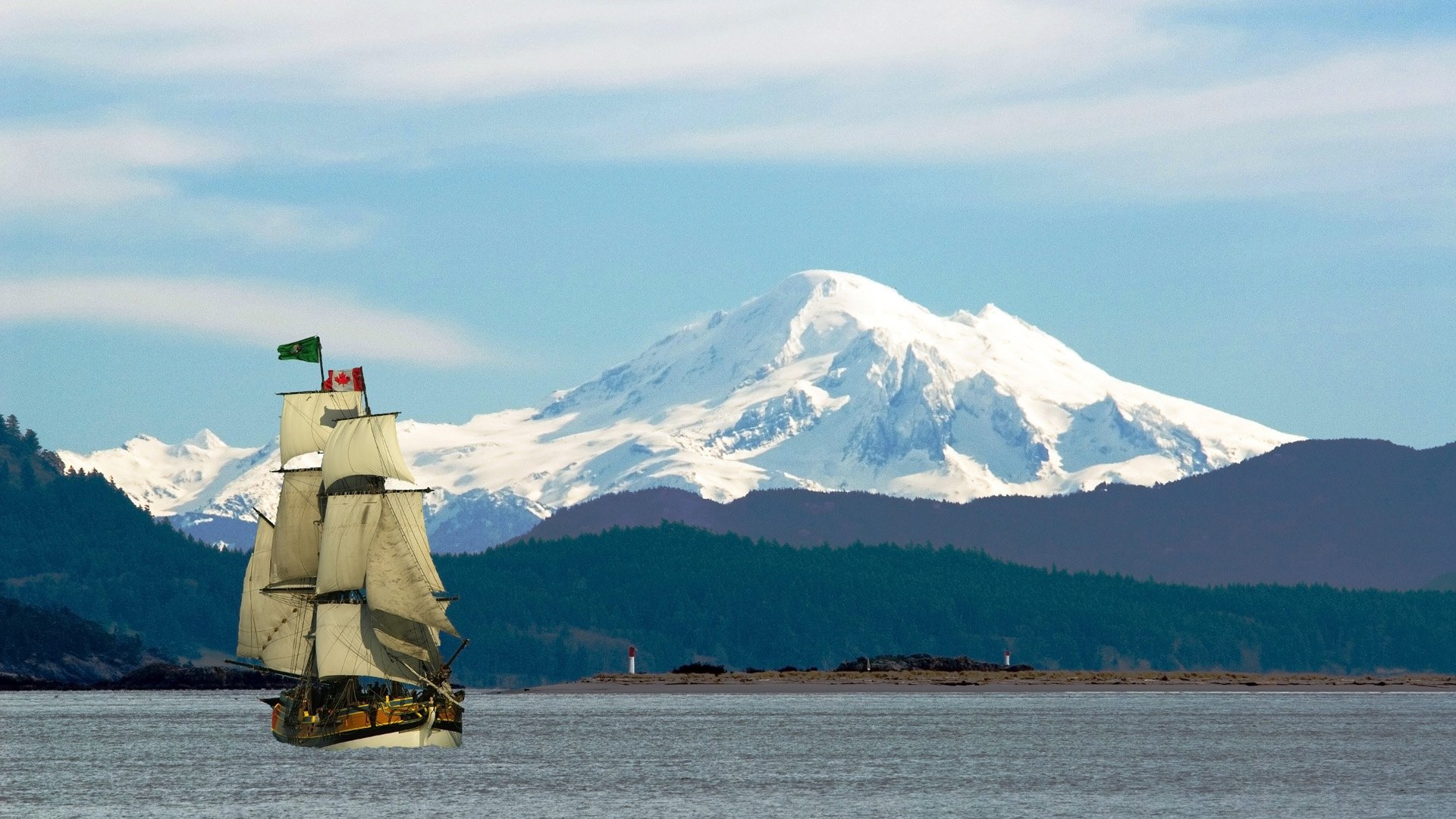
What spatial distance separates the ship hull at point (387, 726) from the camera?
13762cm

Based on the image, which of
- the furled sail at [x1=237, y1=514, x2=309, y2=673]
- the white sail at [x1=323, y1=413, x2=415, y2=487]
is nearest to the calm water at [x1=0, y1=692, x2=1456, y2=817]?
the furled sail at [x1=237, y1=514, x2=309, y2=673]

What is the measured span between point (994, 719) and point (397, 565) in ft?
214

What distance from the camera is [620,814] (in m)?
101

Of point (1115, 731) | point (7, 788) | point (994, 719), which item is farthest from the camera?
point (994, 719)

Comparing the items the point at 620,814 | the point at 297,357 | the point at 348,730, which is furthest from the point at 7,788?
the point at 297,357

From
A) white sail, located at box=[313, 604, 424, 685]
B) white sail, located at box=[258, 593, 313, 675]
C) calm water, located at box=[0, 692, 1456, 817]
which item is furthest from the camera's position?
white sail, located at box=[258, 593, 313, 675]

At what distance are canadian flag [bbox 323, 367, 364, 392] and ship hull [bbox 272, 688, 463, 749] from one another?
25.5 meters

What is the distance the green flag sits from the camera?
15712cm

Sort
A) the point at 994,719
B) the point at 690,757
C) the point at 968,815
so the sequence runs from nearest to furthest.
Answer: the point at 968,815, the point at 690,757, the point at 994,719

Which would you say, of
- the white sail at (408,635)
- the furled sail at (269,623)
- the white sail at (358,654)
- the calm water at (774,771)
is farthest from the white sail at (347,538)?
the furled sail at (269,623)

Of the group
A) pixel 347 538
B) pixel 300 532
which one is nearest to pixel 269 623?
pixel 300 532

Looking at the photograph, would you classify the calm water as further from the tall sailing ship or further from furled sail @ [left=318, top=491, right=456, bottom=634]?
furled sail @ [left=318, top=491, right=456, bottom=634]

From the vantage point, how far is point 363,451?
14738cm

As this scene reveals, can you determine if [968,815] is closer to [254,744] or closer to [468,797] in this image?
[468,797]
